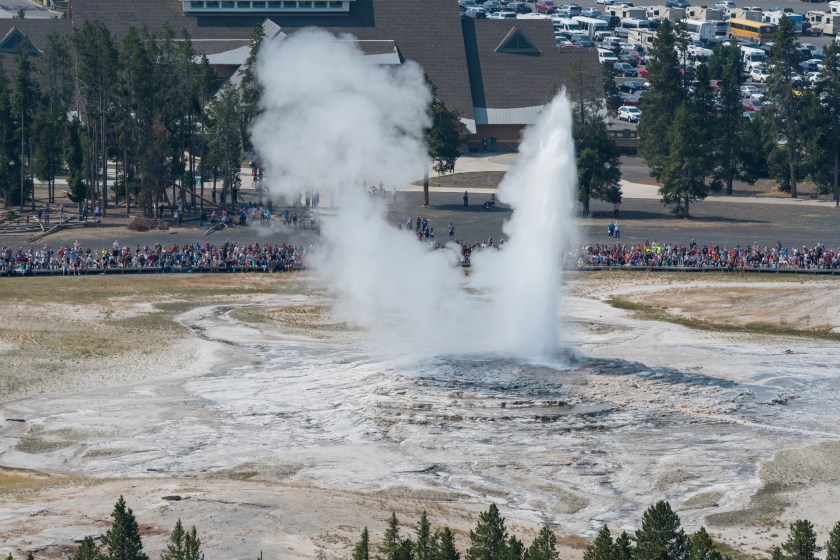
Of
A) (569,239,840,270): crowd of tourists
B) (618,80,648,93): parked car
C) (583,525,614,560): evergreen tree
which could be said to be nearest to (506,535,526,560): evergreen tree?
(583,525,614,560): evergreen tree

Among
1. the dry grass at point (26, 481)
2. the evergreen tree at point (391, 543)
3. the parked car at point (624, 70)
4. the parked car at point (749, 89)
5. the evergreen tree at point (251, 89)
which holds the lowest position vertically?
the dry grass at point (26, 481)

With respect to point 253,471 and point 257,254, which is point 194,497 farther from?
point 257,254

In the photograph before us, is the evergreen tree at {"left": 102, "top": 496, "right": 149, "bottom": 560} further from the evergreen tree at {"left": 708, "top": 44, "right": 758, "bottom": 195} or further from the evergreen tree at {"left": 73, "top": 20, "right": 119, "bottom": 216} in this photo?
the evergreen tree at {"left": 708, "top": 44, "right": 758, "bottom": 195}

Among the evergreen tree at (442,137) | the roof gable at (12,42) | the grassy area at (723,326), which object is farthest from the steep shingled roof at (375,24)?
the grassy area at (723,326)

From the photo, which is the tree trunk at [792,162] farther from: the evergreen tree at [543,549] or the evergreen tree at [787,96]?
the evergreen tree at [543,549]

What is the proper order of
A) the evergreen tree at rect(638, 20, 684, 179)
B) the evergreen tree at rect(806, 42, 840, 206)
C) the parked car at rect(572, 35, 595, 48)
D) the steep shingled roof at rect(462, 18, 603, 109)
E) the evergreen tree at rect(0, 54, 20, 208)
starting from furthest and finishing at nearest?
the parked car at rect(572, 35, 595, 48), the steep shingled roof at rect(462, 18, 603, 109), the evergreen tree at rect(638, 20, 684, 179), the evergreen tree at rect(806, 42, 840, 206), the evergreen tree at rect(0, 54, 20, 208)

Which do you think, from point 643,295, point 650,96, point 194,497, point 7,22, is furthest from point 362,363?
point 7,22
